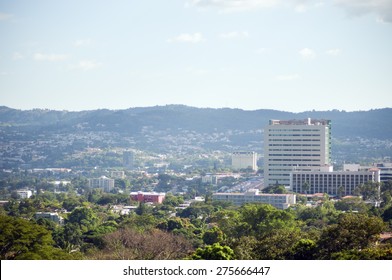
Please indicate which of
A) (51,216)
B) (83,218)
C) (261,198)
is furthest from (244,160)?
(83,218)

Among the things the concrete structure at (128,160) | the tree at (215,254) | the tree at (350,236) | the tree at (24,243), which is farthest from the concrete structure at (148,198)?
the concrete structure at (128,160)

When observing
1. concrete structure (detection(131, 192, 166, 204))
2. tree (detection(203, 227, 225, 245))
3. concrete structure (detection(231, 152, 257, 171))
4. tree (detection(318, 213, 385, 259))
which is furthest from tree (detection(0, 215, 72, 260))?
concrete structure (detection(231, 152, 257, 171))

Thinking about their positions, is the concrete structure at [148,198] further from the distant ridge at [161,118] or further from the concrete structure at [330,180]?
the distant ridge at [161,118]

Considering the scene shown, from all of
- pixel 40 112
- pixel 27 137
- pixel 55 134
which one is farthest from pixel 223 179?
pixel 40 112

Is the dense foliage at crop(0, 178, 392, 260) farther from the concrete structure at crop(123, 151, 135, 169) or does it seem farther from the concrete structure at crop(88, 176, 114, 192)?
the concrete structure at crop(123, 151, 135, 169)

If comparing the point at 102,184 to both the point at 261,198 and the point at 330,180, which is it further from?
the point at 261,198
